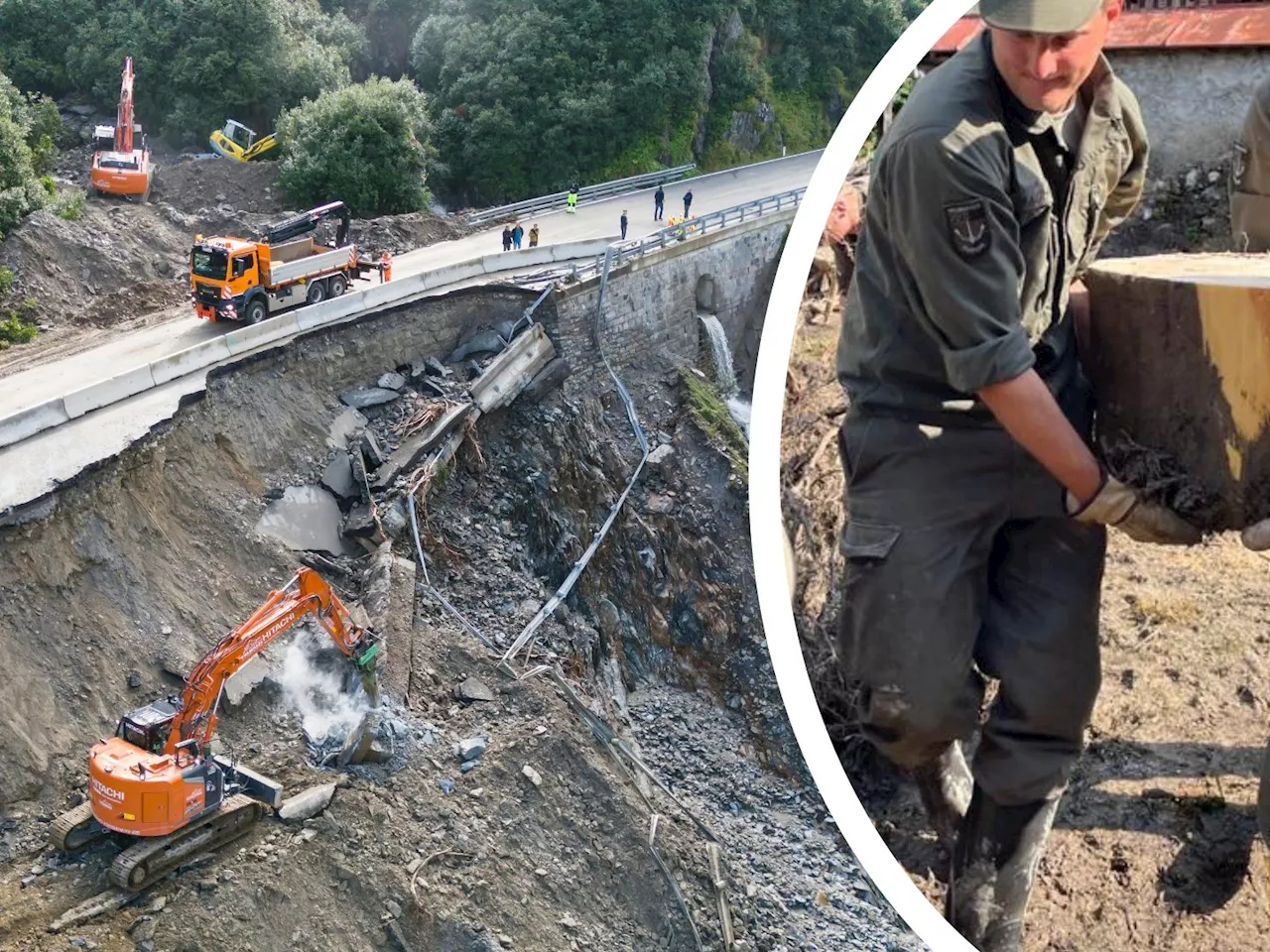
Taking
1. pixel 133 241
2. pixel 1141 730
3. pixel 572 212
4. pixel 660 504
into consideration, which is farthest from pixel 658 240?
pixel 1141 730

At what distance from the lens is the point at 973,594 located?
2.75 meters

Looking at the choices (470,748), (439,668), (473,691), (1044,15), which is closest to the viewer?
(1044,15)

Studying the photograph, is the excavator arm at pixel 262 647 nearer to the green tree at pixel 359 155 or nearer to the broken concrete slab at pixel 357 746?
the broken concrete slab at pixel 357 746

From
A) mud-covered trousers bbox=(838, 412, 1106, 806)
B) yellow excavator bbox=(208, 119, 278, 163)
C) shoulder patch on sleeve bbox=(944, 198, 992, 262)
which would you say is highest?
shoulder patch on sleeve bbox=(944, 198, 992, 262)

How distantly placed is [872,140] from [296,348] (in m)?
11.8

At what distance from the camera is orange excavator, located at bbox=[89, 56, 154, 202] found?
20828 mm

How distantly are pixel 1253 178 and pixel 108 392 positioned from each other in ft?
37.1

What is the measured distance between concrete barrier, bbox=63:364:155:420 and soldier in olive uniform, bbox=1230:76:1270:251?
10.9 m

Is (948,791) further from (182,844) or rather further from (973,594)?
(182,844)

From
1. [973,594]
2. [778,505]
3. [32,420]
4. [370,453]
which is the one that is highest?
[778,505]

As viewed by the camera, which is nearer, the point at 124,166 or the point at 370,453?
the point at 370,453

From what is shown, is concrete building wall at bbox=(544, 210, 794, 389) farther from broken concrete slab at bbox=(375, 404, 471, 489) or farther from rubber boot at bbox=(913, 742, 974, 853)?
rubber boot at bbox=(913, 742, 974, 853)

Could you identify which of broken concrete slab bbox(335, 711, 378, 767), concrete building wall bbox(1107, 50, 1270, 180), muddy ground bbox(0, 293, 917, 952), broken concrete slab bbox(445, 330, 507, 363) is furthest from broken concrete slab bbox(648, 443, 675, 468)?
concrete building wall bbox(1107, 50, 1270, 180)

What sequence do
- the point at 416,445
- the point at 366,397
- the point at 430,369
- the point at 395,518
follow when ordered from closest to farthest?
the point at 395,518 → the point at 416,445 → the point at 366,397 → the point at 430,369
